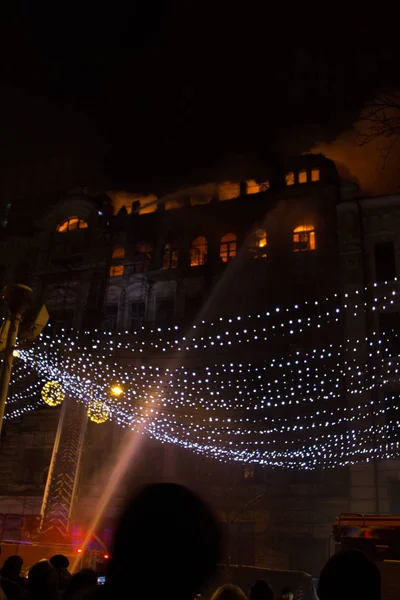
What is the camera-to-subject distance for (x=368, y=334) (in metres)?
26.2

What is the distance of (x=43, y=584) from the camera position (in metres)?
4.21

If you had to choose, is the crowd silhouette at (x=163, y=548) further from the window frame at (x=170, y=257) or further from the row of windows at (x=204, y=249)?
the window frame at (x=170, y=257)

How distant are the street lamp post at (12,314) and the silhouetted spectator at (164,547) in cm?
1106

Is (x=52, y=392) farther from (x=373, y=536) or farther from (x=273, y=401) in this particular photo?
(x=373, y=536)

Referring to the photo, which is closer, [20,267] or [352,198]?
[352,198]

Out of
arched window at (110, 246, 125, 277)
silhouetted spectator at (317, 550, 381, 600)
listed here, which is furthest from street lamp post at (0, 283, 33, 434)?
arched window at (110, 246, 125, 277)

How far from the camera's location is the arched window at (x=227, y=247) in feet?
103

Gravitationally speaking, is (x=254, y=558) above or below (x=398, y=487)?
below

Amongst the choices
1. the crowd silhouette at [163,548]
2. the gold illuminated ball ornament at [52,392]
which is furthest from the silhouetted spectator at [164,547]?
the gold illuminated ball ornament at [52,392]

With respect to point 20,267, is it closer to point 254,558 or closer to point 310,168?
point 310,168

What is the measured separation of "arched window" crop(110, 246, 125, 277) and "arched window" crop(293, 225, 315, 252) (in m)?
10.7

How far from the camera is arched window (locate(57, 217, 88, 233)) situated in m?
35.1

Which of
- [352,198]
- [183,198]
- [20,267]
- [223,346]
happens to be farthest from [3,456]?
[352,198]

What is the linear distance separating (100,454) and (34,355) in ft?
43.5
